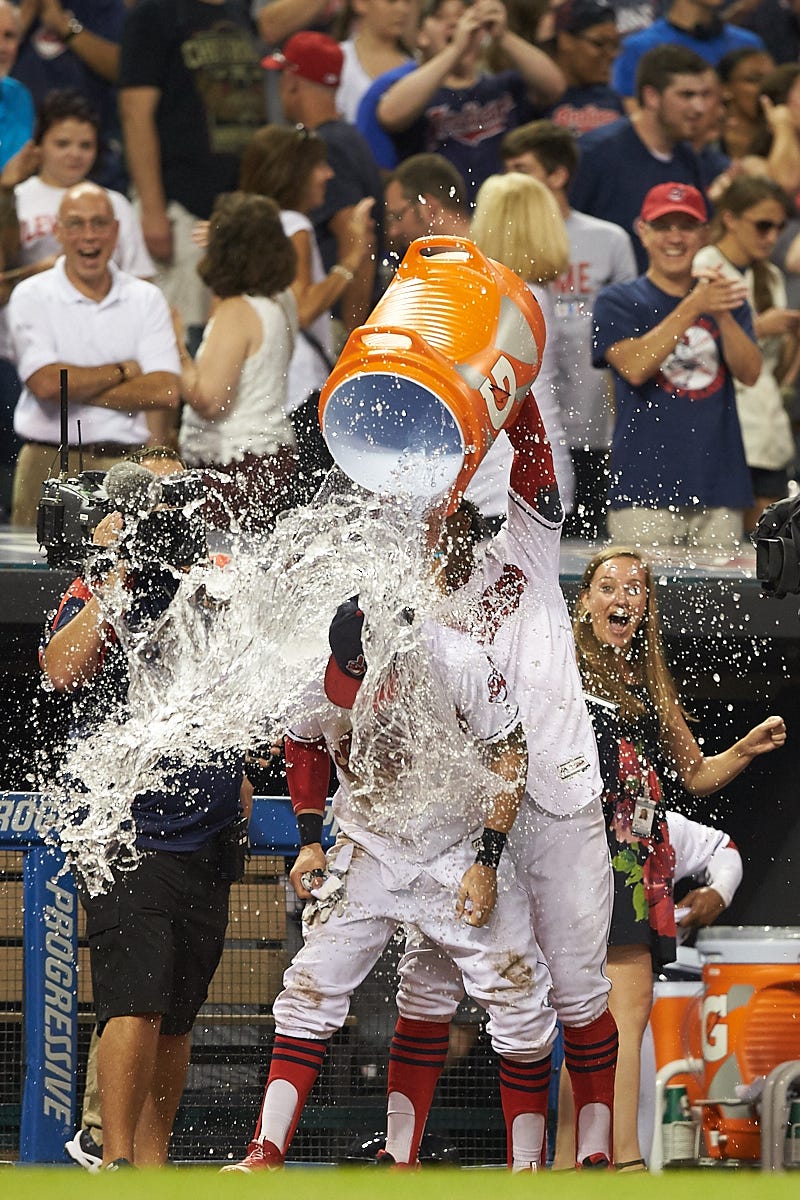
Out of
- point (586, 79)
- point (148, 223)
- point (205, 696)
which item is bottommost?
point (205, 696)

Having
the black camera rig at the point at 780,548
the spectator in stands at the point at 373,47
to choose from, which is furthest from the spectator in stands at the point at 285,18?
the black camera rig at the point at 780,548

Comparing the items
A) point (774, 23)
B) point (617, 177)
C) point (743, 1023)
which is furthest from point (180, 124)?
point (743, 1023)

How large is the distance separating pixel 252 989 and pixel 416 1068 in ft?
2.27

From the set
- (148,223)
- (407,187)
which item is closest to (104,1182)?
(407,187)

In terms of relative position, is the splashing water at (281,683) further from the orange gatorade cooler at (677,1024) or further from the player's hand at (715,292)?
the player's hand at (715,292)

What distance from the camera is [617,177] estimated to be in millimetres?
8000

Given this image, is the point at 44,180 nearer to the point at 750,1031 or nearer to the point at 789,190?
the point at 789,190

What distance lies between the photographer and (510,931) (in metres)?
4.86

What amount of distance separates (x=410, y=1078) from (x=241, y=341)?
Result: 277cm

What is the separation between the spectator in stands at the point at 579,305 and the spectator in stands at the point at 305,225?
2.22 feet

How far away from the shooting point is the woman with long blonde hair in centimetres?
527

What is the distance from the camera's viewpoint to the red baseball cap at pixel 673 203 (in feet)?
22.7

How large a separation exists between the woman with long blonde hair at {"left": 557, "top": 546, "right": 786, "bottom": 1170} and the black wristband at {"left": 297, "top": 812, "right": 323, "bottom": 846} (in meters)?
0.76

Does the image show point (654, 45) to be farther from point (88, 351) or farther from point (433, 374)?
point (433, 374)
